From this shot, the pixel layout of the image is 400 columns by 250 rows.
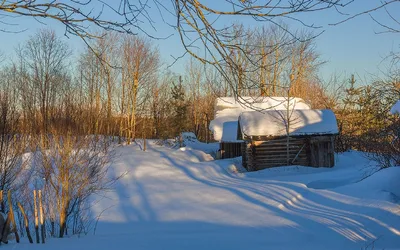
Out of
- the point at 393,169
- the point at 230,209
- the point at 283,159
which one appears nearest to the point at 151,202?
the point at 230,209

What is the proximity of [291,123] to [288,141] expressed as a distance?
111cm

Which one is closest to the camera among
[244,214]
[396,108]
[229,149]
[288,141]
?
[396,108]

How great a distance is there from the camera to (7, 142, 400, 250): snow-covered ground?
810cm

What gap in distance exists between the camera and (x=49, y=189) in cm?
929

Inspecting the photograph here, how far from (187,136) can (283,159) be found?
17019mm

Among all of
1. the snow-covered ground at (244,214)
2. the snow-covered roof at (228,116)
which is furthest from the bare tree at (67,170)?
the snow-covered roof at (228,116)

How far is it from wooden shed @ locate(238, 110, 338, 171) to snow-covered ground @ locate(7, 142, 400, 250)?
2.25m

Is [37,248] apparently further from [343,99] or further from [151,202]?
[343,99]

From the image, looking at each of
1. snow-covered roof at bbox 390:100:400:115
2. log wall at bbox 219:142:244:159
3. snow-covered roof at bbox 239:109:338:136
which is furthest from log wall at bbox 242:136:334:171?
snow-covered roof at bbox 390:100:400:115

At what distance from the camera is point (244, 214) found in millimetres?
11852

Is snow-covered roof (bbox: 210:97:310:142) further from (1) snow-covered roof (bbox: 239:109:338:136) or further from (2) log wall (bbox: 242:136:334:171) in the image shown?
(2) log wall (bbox: 242:136:334:171)

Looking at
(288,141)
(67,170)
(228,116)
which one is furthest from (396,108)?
(228,116)

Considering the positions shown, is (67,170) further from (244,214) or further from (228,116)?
(228,116)

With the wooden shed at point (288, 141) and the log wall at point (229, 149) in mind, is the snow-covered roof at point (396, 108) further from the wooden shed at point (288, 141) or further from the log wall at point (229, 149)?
the log wall at point (229, 149)
